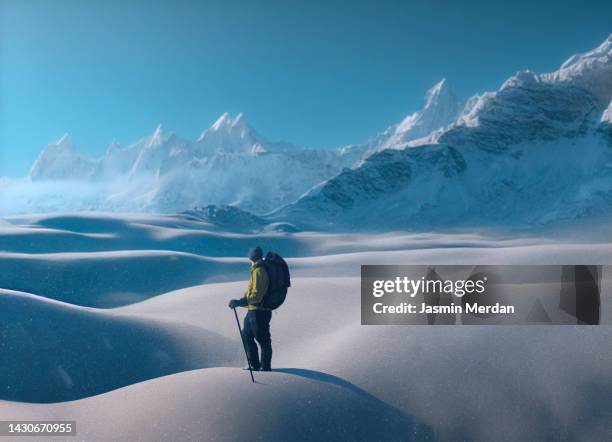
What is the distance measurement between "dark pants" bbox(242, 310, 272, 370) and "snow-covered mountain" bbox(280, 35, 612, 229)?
115051mm

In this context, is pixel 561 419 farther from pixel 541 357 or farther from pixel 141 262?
pixel 141 262

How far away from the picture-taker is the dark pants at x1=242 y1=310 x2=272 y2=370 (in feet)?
22.4

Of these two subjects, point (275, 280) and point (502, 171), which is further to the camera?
point (502, 171)

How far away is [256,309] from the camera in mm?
6797

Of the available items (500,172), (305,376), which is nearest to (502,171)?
(500,172)

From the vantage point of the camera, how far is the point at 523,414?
22.0ft

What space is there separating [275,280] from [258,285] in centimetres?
23

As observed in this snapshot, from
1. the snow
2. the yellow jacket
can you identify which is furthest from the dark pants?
the snow

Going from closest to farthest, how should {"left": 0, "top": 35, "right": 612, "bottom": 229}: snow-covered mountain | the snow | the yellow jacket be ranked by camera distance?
the snow, the yellow jacket, {"left": 0, "top": 35, "right": 612, "bottom": 229}: snow-covered mountain

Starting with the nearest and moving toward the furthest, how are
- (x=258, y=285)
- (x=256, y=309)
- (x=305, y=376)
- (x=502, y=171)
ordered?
(x=258, y=285)
(x=256, y=309)
(x=305, y=376)
(x=502, y=171)

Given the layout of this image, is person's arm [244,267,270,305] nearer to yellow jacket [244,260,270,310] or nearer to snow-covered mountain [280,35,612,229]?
yellow jacket [244,260,270,310]

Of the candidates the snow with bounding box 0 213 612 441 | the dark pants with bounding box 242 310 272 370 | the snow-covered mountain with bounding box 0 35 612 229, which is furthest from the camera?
the snow-covered mountain with bounding box 0 35 612 229

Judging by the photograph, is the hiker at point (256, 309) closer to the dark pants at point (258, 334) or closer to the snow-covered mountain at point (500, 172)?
the dark pants at point (258, 334)

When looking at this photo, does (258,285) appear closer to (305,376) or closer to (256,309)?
(256,309)
